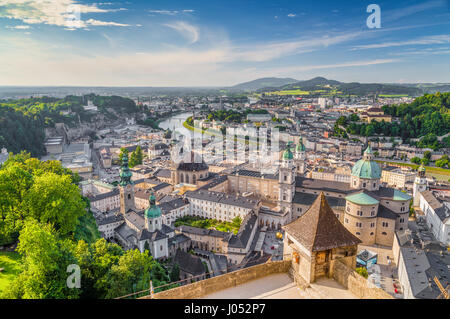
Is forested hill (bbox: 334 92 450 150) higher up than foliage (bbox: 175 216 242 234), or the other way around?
forested hill (bbox: 334 92 450 150)

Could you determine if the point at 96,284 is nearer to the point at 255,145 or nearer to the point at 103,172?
the point at 103,172

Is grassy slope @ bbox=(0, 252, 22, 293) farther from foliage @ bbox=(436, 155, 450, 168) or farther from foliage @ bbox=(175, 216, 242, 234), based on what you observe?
foliage @ bbox=(436, 155, 450, 168)

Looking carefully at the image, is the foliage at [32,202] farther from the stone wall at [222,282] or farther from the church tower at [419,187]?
the church tower at [419,187]

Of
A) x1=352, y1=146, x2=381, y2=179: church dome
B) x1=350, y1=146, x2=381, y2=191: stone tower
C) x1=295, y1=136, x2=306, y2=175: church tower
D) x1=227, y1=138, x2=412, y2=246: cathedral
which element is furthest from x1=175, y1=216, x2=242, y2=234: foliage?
x1=352, y1=146, x2=381, y2=179: church dome

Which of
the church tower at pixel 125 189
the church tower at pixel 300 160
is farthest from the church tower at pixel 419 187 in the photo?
the church tower at pixel 125 189

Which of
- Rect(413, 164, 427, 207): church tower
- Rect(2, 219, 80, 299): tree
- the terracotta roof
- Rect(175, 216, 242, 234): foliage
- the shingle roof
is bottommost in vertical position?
Rect(175, 216, 242, 234): foliage

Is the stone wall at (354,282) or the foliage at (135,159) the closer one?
the stone wall at (354,282)
